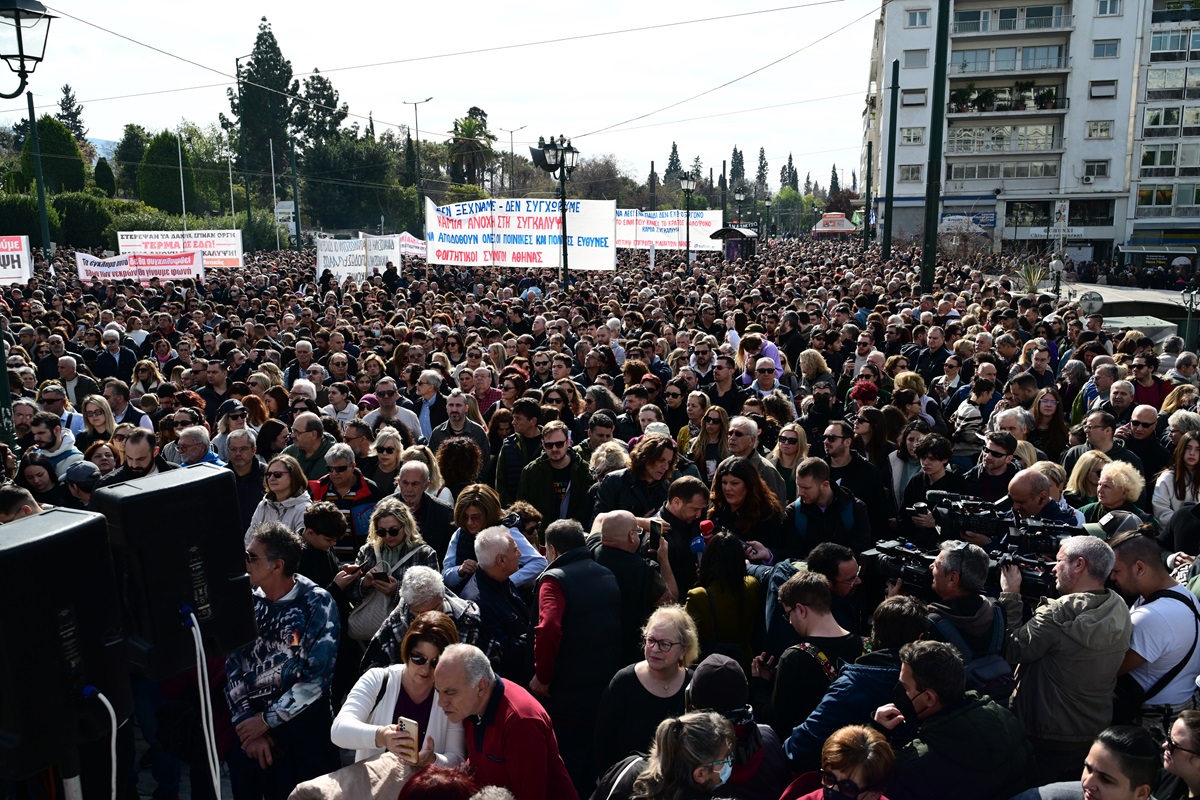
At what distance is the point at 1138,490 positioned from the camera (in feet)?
19.2

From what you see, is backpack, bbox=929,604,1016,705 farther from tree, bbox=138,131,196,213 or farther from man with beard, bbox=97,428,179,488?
tree, bbox=138,131,196,213

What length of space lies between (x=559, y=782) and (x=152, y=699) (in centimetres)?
261

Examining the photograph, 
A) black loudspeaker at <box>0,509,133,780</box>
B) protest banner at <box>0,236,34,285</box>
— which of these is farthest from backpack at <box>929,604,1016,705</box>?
protest banner at <box>0,236,34,285</box>

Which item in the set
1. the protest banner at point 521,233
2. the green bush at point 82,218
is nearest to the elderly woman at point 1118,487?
the protest banner at point 521,233

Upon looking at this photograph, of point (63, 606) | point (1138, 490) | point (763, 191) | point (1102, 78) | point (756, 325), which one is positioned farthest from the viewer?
point (763, 191)

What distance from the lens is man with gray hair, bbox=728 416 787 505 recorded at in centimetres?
646

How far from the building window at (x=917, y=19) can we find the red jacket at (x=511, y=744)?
69.4 metres

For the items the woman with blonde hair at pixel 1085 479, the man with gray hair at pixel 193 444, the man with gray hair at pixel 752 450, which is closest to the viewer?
the woman with blonde hair at pixel 1085 479

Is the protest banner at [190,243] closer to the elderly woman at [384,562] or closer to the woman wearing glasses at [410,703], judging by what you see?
the elderly woman at [384,562]

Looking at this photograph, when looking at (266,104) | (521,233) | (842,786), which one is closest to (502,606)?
(842,786)

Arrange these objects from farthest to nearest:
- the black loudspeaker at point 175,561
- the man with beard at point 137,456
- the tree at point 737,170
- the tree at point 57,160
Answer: the tree at point 737,170 < the tree at point 57,160 < the man with beard at point 137,456 < the black loudspeaker at point 175,561

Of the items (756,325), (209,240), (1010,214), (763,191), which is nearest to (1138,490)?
(756,325)

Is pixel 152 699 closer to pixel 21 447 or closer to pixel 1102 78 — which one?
pixel 21 447

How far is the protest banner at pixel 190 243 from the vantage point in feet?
73.5
